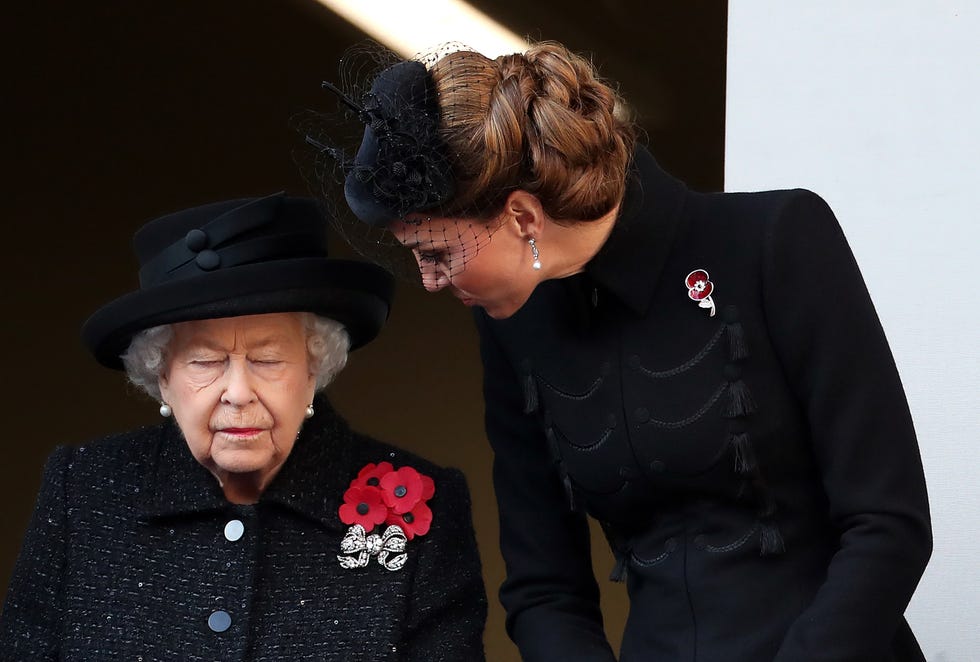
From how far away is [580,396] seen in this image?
228cm

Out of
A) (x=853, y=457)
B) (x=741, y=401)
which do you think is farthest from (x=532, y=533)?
(x=853, y=457)

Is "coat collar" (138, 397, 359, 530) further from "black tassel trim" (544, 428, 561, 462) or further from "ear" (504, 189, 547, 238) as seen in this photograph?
"ear" (504, 189, 547, 238)

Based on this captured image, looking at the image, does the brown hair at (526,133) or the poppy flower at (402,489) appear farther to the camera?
the poppy flower at (402,489)

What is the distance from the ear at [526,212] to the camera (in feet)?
6.77

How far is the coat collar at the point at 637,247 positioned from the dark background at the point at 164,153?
341 cm

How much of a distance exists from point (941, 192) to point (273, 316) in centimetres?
126

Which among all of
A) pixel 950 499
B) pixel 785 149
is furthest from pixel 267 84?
pixel 950 499

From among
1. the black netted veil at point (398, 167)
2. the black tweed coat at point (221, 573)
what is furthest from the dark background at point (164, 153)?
the black netted veil at point (398, 167)

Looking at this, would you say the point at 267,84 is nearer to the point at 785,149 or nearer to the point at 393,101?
the point at 785,149

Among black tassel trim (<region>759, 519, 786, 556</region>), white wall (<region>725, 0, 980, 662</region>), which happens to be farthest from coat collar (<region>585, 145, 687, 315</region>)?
white wall (<region>725, 0, 980, 662</region>)

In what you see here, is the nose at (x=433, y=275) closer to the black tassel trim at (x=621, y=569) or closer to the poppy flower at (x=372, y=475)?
the black tassel trim at (x=621, y=569)

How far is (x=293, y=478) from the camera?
2.74 metres

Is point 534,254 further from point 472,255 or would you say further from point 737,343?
point 737,343

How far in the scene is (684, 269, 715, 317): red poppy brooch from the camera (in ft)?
7.10
